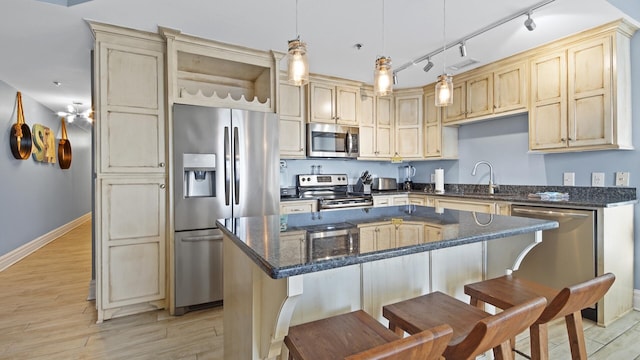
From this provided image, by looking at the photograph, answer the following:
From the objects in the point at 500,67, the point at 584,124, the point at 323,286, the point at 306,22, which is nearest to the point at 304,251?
the point at 323,286

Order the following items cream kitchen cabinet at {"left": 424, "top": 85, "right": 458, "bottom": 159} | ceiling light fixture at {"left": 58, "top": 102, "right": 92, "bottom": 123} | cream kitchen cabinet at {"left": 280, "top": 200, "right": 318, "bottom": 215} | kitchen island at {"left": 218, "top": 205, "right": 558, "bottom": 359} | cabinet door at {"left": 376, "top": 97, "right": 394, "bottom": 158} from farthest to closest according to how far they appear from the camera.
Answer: ceiling light fixture at {"left": 58, "top": 102, "right": 92, "bottom": 123}, cabinet door at {"left": 376, "top": 97, "right": 394, "bottom": 158}, cream kitchen cabinet at {"left": 424, "top": 85, "right": 458, "bottom": 159}, cream kitchen cabinet at {"left": 280, "top": 200, "right": 318, "bottom": 215}, kitchen island at {"left": 218, "top": 205, "right": 558, "bottom": 359}

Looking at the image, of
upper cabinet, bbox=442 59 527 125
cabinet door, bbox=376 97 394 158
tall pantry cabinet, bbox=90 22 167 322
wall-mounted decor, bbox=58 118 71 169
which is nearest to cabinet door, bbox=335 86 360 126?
cabinet door, bbox=376 97 394 158

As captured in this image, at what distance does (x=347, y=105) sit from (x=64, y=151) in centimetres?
574

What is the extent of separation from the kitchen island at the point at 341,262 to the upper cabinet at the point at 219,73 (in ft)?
5.39

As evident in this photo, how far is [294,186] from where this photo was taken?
13.6 ft

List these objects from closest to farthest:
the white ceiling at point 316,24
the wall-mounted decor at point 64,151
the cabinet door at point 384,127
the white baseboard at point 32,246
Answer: the white ceiling at point 316,24 < the white baseboard at point 32,246 < the cabinet door at point 384,127 < the wall-mounted decor at point 64,151

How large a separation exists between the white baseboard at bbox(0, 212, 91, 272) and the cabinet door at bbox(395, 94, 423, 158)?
535 centimetres

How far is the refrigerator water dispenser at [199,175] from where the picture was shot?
107 inches

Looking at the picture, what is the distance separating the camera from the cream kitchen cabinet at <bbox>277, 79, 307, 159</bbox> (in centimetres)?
369

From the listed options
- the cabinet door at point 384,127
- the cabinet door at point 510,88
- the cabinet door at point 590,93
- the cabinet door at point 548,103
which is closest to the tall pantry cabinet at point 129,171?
the cabinet door at point 384,127

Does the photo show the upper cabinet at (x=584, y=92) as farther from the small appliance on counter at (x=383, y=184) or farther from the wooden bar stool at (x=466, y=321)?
the wooden bar stool at (x=466, y=321)

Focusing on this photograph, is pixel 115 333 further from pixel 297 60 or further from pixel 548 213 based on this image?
pixel 548 213

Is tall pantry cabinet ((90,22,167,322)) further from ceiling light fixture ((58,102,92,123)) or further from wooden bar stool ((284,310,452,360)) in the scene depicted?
ceiling light fixture ((58,102,92,123))

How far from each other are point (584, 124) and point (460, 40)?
1.31 meters
